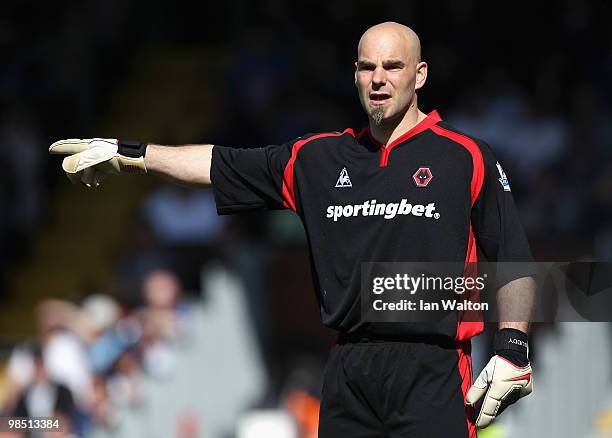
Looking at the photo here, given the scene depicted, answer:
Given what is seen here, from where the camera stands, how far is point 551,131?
1158 cm

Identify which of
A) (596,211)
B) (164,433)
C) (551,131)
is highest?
(551,131)

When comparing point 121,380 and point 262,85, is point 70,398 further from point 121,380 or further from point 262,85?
point 262,85

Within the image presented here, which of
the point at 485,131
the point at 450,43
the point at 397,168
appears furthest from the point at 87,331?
the point at 397,168

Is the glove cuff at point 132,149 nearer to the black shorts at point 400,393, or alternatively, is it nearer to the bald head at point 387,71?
the bald head at point 387,71

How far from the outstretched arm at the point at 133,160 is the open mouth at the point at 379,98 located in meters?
0.66

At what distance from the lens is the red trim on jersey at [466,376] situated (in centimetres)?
447

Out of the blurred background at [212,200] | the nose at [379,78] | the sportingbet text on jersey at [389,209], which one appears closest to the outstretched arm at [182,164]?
the sportingbet text on jersey at [389,209]

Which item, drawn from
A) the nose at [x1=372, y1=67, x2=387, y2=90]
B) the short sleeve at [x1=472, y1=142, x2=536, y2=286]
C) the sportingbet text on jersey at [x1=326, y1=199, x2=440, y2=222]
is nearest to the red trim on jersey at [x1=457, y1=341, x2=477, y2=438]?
the short sleeve at [x1=472, y1=142, x2=536, y2=286]

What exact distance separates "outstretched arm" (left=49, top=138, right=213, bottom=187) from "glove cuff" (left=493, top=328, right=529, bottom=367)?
1207 mm

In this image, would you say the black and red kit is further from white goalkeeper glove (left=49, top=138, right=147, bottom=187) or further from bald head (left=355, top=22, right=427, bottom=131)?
white goalkeeper glove (left=49, top=138, right=147, bottom=187)

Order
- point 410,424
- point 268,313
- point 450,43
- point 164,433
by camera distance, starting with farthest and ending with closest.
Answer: point 450,43 → point 268,313 → point 164,433 → point 410,424

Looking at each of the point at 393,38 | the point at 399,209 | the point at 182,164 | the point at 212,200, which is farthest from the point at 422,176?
the point at 212,200

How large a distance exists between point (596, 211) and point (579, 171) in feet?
2.03

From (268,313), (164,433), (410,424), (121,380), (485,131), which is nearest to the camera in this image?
(410,424)
